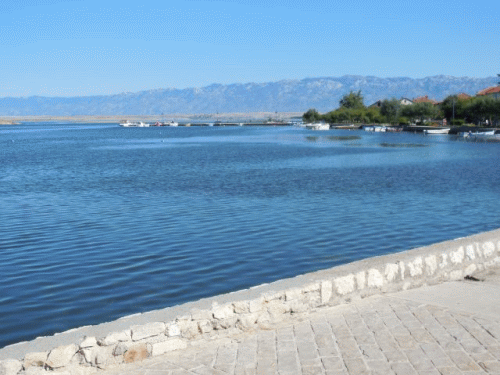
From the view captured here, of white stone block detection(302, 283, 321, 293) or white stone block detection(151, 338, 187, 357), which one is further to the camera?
white stone block detection(302, 283, 321, 293)

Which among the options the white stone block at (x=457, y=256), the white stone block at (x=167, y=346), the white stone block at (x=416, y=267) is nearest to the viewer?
the white stone block at (x=167, y=346)

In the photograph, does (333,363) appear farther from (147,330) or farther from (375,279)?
(375,279)

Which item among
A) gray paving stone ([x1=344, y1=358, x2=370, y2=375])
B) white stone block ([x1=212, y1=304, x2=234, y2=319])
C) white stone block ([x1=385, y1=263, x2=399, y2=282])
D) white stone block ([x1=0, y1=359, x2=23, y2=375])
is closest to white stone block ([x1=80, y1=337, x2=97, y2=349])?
white stone block ([x1=0, y1=359, x2=23, y2=375])

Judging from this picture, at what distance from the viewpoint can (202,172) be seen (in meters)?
45.6

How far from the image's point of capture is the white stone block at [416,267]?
984 cm

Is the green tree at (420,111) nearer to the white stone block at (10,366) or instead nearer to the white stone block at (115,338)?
the white stone block at (115,338)

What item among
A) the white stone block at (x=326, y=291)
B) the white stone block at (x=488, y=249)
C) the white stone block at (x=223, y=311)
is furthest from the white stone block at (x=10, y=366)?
the white stone block at (x=488, y=249)

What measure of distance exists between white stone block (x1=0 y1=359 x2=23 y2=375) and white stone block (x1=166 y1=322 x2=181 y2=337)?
5.64 ft

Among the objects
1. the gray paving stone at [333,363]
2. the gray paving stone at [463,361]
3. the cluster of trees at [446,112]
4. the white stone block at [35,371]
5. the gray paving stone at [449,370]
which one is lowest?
the gray paving stone at [333,363]

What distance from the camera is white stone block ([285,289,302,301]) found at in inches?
329

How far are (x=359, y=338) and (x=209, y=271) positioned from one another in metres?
7.81

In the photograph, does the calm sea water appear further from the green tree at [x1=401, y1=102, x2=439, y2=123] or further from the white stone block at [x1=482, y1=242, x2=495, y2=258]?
the green tree at [x1=401, y1=102, x2=439, y2=123]

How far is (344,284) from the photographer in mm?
8977

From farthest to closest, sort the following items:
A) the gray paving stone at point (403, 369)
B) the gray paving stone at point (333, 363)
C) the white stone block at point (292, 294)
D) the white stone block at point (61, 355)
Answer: the white stone block at point (292, 294) < the gray paving stone at point (333, 363) < the gray paving stone at point (403, 369) < the white stone block at point (61, 355)
